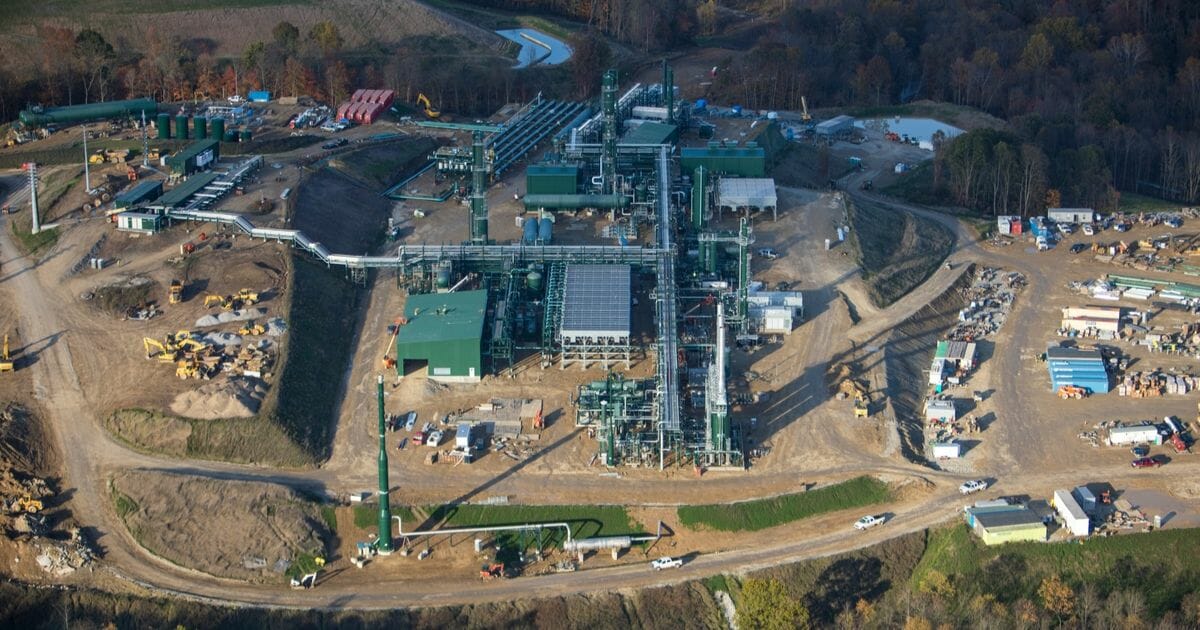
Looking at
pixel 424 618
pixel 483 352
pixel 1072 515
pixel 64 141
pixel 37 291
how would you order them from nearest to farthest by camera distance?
pixel 424 618
pixel 1072 515
pixel 483 352
pixel 37 291
pixel 64 141

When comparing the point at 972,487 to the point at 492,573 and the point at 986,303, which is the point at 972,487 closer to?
the point at 986,303

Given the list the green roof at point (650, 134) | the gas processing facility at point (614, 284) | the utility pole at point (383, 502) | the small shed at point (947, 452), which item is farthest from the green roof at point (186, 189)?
the small shed at point (947, 452)

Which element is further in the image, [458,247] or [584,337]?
[458,247]

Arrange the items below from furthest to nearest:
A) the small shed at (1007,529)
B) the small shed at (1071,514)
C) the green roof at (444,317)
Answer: the green roof at (444,317) → the small shed at (1071,514) → the small shed at (1007,529)

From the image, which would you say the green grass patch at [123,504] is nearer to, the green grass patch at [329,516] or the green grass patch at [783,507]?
the green grass patch at [329,516]

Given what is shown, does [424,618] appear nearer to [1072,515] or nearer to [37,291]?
[1072,515]

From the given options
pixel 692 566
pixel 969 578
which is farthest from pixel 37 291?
pixel 969 578
